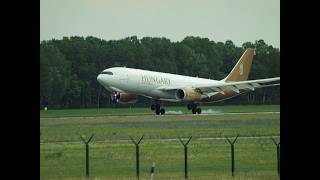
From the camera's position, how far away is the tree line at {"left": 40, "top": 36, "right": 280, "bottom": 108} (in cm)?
1991

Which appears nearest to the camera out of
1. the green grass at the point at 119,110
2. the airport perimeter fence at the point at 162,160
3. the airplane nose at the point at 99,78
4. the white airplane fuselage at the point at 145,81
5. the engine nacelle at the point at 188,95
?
the airport perimeter fence at the point at 162,160

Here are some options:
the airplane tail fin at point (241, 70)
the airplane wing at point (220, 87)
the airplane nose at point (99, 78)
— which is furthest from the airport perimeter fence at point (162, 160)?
the airplane wing at point (220, 87)

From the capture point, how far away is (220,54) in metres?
28.3

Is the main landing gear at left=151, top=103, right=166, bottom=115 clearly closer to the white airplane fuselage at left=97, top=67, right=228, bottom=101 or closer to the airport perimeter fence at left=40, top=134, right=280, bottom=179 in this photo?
the white airplane fuselage at left=97, top=67, right=228, bottom=101

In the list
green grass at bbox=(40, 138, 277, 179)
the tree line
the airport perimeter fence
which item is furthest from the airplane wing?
green grass at bbox=(40, 138, 277, 179)

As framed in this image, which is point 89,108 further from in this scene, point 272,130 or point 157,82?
point 157,82

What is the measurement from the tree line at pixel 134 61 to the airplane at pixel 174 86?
25.9 inches

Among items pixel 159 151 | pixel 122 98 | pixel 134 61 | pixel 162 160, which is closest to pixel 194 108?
pixel 122 98

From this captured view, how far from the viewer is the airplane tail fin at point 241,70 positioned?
28688 mm

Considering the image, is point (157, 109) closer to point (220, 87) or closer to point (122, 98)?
point (122, 98)

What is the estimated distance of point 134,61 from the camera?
28859 millimetres

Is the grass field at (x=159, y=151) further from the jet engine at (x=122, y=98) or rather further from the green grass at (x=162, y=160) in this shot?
the jet engine at (x=122, y=98)

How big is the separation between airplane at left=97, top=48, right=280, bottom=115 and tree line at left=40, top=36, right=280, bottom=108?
66cm
